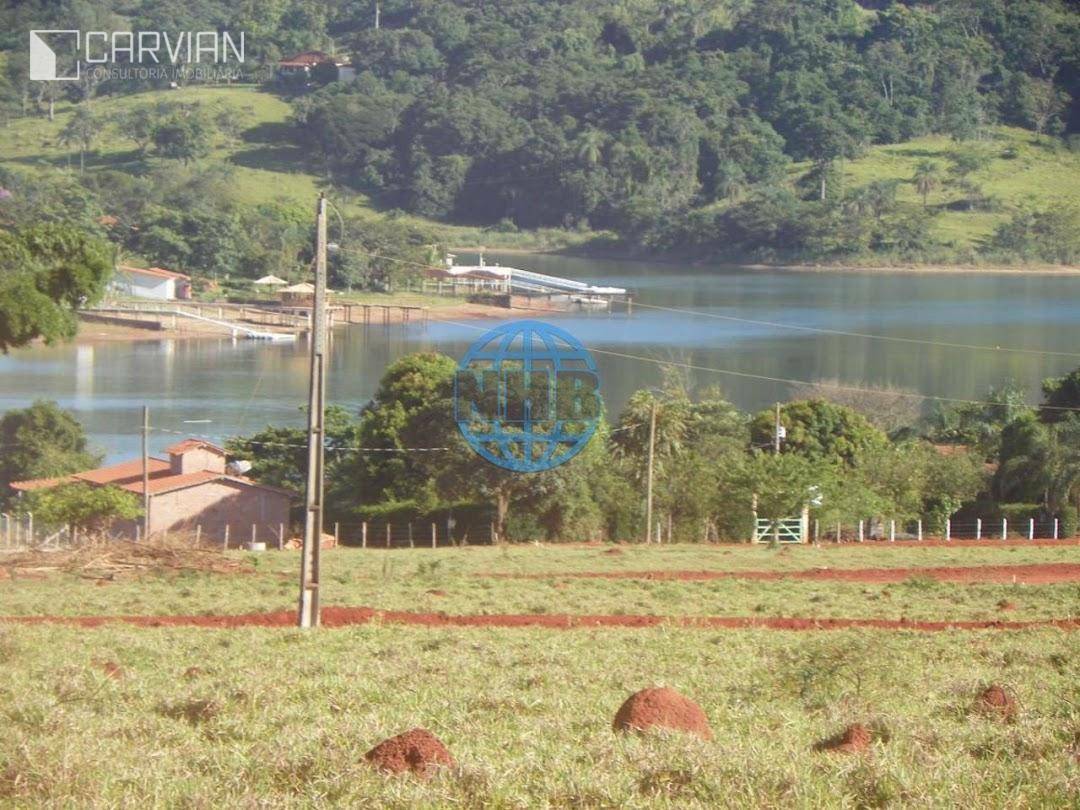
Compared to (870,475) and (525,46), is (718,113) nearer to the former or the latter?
(525,46)

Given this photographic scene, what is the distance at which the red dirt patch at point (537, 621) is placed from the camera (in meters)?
12.0

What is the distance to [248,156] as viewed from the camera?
371ft

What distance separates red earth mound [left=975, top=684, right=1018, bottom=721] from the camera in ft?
23.5

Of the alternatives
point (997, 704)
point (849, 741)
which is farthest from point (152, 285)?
point (849, 741)

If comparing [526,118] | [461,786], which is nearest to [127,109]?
[526,118]

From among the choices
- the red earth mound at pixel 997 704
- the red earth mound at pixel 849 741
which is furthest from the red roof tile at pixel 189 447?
the red earth mound at pixel 849 741

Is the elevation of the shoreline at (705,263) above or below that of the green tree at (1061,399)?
above

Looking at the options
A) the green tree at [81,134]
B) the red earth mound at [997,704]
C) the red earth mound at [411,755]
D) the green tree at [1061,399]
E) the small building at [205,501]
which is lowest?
the small building at [205,501]

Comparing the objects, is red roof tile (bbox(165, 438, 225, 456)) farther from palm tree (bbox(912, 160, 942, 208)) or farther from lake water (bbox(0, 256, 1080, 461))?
palm tree (bbox(912, 160, 942, 208))

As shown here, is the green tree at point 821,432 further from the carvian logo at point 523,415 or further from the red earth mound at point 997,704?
the red earth mound at point 997,704

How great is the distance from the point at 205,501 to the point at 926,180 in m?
85.7

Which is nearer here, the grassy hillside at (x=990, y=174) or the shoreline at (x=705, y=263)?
the shoreline at (x=705, y=263)

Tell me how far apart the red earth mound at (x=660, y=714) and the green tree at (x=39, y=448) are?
88.3 feet

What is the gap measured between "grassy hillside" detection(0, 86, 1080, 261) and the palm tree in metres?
0.46
